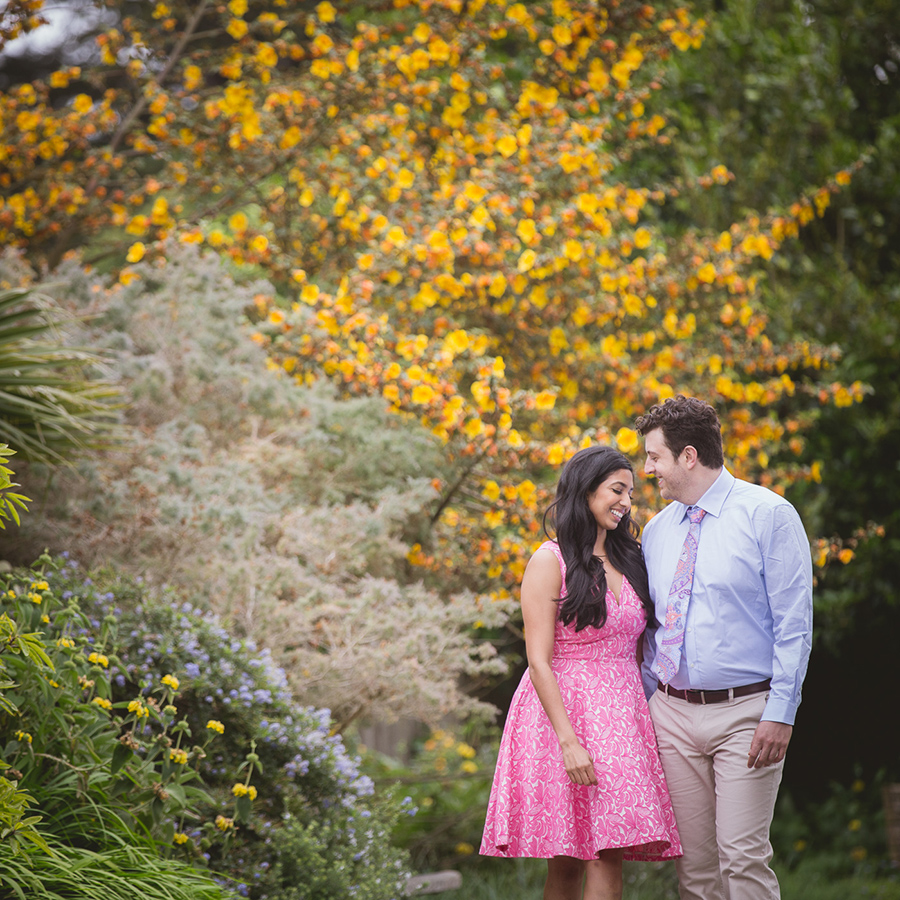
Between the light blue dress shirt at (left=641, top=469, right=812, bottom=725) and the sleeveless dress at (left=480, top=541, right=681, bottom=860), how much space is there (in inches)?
7.1

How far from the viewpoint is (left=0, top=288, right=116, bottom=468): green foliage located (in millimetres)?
3938

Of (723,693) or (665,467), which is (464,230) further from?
A: (723,693)

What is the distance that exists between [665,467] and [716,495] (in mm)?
195

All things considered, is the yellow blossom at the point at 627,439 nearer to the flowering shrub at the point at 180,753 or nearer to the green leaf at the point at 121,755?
the flowering shrub at the point at 180,753

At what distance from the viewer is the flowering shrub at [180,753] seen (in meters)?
2.83

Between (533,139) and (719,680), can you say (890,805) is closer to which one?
(719,680)

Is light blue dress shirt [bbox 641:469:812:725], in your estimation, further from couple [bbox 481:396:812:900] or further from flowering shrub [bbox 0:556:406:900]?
flowering shrub [bbox 0:556:406:900]

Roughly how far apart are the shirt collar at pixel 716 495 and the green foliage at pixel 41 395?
8.77ft

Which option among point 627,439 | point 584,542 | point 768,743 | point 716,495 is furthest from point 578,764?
point 627,439

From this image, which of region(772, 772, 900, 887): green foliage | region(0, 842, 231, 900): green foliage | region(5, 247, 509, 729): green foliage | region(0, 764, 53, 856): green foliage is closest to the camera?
region(0, 764, 53, 856): green foliage

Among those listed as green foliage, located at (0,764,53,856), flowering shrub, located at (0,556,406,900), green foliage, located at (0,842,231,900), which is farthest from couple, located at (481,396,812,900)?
green foliage, located at (0,764,53,856)

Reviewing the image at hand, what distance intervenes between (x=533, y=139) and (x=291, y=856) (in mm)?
4328

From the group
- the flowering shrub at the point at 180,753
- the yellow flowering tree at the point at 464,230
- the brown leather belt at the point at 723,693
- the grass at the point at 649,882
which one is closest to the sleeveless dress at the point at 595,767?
the brown leather belt at the point at 723,693

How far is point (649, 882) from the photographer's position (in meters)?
5.88
